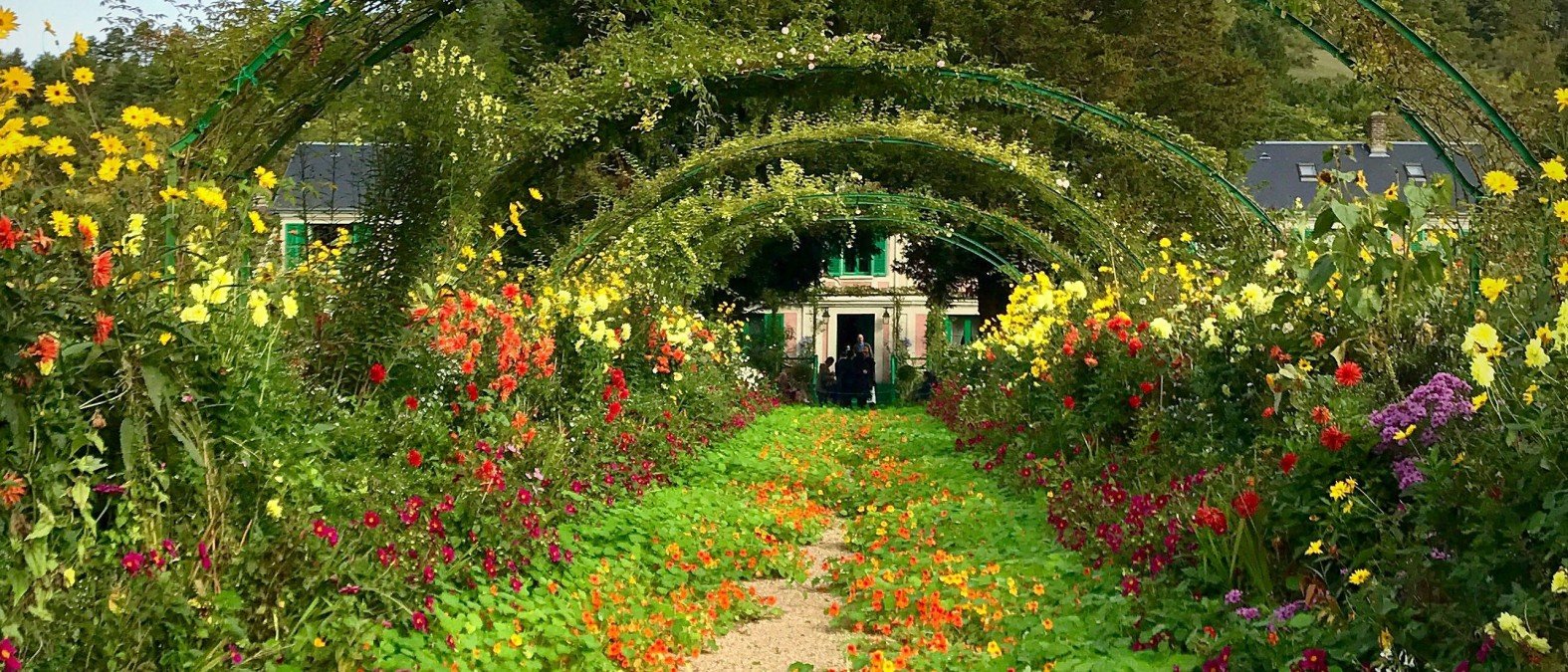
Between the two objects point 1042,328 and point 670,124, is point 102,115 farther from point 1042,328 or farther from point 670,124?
point 1042,328

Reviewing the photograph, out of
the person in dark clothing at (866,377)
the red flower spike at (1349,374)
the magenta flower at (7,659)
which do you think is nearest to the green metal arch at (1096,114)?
the red flower spike at (1349,374)

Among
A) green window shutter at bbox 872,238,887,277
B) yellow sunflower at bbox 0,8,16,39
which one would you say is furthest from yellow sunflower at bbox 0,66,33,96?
green window shutter at bbox 872,238,887,277

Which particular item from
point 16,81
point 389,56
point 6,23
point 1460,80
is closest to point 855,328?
point 1460,80

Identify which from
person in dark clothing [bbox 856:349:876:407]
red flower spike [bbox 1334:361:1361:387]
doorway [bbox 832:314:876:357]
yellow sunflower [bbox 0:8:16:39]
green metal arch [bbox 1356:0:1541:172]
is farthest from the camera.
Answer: doorway [bbox 832:314:876:357]

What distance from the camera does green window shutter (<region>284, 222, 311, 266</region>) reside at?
5780 millimetres

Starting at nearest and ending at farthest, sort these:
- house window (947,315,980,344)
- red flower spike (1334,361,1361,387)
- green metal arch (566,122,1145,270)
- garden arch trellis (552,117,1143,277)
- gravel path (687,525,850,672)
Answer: red flower spike (1334,361,1361,387)
gravel path (687,525,850,672)
green metal arch (566,122,1145,270)
garden arch trellis (552,117,1143,277)
house window (947,315,980,344)

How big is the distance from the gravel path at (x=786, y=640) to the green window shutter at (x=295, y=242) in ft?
7.39

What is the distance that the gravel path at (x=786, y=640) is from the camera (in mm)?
4762

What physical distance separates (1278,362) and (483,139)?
3.66 m

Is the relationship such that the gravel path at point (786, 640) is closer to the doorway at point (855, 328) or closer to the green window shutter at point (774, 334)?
the green window shutter at point (774, 334)

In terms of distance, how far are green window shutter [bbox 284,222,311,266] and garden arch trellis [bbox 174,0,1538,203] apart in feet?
1.98

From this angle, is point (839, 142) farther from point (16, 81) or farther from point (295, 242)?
point (16, 81)

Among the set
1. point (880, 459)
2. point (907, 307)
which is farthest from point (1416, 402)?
point (907, 307)

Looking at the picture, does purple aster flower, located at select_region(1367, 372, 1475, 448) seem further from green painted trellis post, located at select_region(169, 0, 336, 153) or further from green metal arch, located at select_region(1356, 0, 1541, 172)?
green painted trellis post, located at select_region(169, 0, 336, 153)
